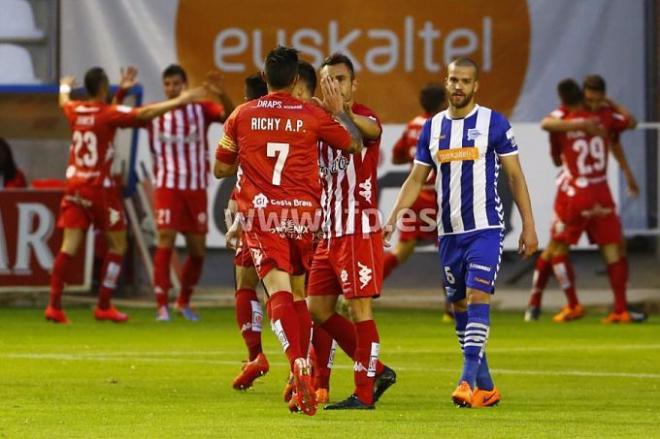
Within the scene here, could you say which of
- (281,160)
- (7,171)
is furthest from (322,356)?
(7,171)

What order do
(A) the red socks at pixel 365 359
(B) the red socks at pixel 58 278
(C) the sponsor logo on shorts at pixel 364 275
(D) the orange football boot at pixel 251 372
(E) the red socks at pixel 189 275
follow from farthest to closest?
1. (E) the red socks at pixel 189 275
2. (B) the red socks at pixel 58 278
3. (D) the orange football boot at pixel 251 372
4. (C) the sponsor logo on shorts at pixel 364 275
5. (A) the red socks at pixel 365 359

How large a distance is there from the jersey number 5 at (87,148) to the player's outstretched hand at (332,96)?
7033 mm

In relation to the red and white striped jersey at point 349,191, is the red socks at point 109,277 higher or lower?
lower

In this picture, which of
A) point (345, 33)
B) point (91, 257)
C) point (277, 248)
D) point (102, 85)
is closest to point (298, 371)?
point (277, 248)

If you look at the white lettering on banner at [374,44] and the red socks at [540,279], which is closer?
the red socks at [540,279]

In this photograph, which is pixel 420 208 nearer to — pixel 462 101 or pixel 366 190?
pixel 462 101

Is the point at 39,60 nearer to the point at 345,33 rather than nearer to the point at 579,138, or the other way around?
the point at 345,33

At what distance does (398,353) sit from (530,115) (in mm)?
6193

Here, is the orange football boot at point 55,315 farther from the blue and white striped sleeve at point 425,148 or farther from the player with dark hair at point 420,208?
the blue and white striped sleeve at point 425,148

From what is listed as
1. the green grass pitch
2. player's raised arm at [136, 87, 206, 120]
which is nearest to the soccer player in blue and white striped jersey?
the green grass pitch

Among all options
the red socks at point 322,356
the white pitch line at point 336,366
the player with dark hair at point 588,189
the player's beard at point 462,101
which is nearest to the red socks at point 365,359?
the red socks at point 322,356

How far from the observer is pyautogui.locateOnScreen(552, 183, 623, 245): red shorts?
57.1 feet

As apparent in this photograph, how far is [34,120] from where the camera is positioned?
19078 mm

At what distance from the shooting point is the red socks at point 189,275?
56.6 ft
